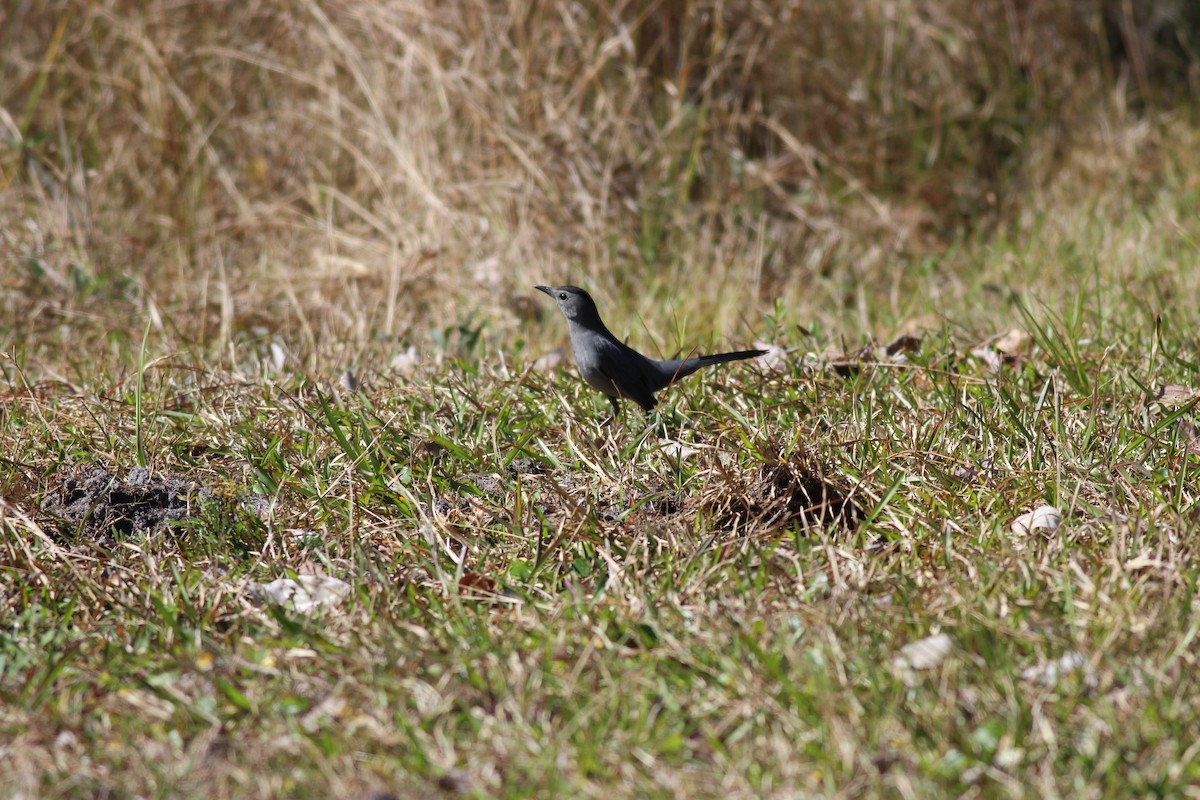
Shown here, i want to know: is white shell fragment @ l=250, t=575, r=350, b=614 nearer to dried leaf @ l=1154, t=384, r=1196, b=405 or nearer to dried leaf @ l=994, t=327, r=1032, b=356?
dried leaf @ l=1154, t=384, r=1196, b=405

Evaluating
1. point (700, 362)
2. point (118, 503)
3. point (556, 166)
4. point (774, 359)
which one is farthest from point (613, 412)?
point (556, 166)

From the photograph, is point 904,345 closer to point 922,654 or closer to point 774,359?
point 774,359

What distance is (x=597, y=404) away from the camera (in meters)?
3.98

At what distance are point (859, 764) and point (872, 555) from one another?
878 mm

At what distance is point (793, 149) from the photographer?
20.0 ft

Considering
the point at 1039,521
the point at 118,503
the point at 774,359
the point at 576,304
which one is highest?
the point at 576,304

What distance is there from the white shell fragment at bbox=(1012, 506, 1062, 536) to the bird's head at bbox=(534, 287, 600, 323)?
153 centimetres

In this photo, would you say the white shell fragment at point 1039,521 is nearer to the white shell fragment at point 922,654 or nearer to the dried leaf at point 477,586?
the white shell fragment at point 922,654

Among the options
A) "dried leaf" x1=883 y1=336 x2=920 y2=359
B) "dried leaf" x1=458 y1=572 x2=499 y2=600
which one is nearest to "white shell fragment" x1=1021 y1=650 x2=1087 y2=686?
"dried leaf" x1=458 y1=572 x2=499 y2=600

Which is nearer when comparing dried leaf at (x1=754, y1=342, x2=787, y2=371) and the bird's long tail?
the bird's long tail

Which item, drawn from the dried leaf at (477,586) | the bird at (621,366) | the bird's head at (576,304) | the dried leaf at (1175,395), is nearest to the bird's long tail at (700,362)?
the bird at (621,366)

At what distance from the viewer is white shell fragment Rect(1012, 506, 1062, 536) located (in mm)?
2967

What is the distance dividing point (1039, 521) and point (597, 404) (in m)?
1.50

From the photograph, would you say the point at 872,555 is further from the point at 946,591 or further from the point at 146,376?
the point at 146,376
